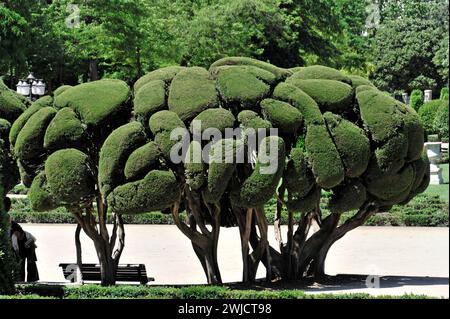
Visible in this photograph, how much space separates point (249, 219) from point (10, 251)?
4.27 meters

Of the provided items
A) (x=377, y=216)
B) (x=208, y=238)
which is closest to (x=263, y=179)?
(x=208, y=238)

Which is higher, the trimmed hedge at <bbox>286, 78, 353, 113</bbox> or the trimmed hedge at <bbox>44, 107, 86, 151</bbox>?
the trimmed hedge at <bbox>286, 78, 353, 113</bbox>

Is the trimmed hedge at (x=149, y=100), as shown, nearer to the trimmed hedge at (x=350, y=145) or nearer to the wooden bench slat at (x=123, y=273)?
the trimmed hedge at (x=350, y=145)

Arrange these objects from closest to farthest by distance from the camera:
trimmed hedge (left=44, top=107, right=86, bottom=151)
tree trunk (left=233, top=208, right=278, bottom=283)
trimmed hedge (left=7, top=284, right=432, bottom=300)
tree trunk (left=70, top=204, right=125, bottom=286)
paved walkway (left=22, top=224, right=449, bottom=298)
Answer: trimmed hedge (left=7, top=284, right=432, bottom=300)
trimmed hedge (left=44, top=107, right=86, bottom=151)
tree trunk (left=233, top=208, right=278, bottom=283)
tree trunk (left=70, top=204, right=125, bottom=286)
paved walkway (left=22, top=224, right=449, bottom=298)

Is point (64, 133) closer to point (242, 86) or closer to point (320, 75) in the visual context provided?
point (242, 86)

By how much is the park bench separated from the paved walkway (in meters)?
0.77

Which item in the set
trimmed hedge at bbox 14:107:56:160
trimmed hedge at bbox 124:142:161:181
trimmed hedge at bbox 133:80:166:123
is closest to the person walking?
trimmed hedge at bbox 14:107:56:160

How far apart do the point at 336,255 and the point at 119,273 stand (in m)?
5.86

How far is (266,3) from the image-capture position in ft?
122

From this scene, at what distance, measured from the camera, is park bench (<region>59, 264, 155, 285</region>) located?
15.3 meters

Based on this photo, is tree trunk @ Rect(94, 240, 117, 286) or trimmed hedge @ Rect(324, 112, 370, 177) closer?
trimmed hedge @ Rect(324, 112, 370, 177)

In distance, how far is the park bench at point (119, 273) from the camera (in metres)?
Result: 15.3

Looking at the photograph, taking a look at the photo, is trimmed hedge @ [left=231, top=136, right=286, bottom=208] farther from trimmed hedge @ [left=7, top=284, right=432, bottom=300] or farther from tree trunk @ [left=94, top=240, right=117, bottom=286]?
tree trunk @ [left=94, top=240, right=117, bottom=286]

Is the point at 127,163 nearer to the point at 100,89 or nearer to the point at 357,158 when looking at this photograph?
the point at 100,89
